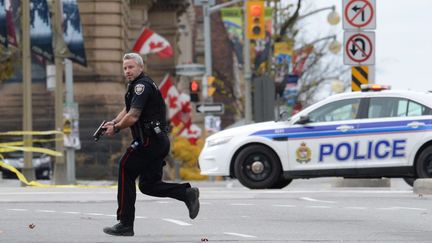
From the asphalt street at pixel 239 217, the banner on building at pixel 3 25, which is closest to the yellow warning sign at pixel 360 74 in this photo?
the asphalt street at pixel 239 217

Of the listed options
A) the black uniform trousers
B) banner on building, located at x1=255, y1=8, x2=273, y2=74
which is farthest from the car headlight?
banner on building, located at x1=255, y1=8, x2=273, y2=74

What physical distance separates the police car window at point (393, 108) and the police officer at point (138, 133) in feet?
28.4

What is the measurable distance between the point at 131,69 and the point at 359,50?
1200cm

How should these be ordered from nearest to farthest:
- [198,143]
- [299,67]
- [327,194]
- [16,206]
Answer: [16,206] → [327,194] → [198,143] → [299,67]

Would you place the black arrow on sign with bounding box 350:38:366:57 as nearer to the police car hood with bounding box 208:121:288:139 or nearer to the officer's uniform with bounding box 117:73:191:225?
the police car hood with bounding box 208:121:288:139

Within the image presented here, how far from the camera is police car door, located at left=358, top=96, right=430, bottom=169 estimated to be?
68.6ft

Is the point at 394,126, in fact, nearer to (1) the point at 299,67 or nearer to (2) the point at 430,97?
(2) the point at 430,97

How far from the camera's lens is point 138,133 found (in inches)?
505

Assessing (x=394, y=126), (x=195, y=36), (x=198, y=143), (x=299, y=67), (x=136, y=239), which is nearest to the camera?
(x=136, y=239)

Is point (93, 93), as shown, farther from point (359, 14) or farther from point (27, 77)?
point (359, 14)

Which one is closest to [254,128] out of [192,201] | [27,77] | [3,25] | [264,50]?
[192,201]

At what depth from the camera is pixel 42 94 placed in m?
44.4

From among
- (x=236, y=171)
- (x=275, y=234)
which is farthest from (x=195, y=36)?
(x=275, y=234)

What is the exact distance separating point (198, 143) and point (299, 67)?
15124 mm
